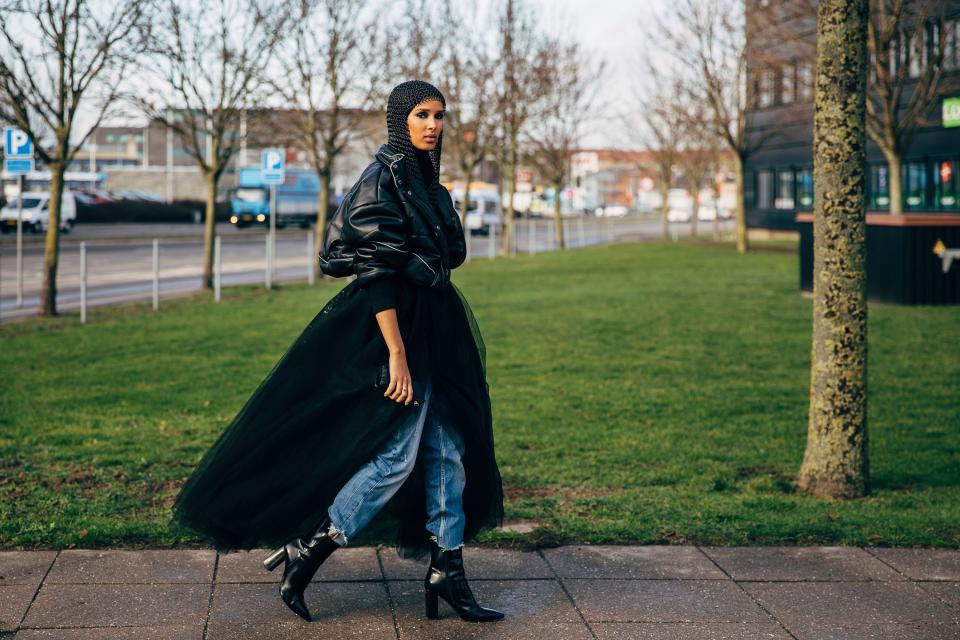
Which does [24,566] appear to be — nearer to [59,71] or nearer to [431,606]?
[431,606]

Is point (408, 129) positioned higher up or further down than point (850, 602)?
higher up

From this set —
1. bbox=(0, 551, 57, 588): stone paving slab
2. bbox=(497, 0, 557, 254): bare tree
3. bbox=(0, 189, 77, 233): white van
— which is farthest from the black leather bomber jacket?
bbox=(0, 189, 77, 233): white van

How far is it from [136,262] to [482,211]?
29526mm

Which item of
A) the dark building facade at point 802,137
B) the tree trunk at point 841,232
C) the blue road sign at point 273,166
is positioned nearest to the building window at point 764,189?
the dark building facade at point 802,137

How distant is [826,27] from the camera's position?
19.1 feet

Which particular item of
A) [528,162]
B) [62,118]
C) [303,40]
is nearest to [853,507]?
[62,118]

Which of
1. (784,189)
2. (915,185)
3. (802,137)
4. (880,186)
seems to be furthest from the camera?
(784,189)

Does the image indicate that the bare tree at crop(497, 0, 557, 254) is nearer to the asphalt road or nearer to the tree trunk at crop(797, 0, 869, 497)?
the asphalt road

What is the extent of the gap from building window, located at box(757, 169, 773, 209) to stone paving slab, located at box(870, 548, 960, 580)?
49520 millimetres

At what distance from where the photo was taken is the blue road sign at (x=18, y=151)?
19.0m

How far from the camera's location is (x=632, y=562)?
4.80 m

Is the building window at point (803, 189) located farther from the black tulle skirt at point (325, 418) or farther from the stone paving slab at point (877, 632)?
the black tulle skirt at point (325, 418)

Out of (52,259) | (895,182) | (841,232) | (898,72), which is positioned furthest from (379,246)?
(898,72)

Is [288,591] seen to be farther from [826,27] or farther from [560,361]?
[560,361]
